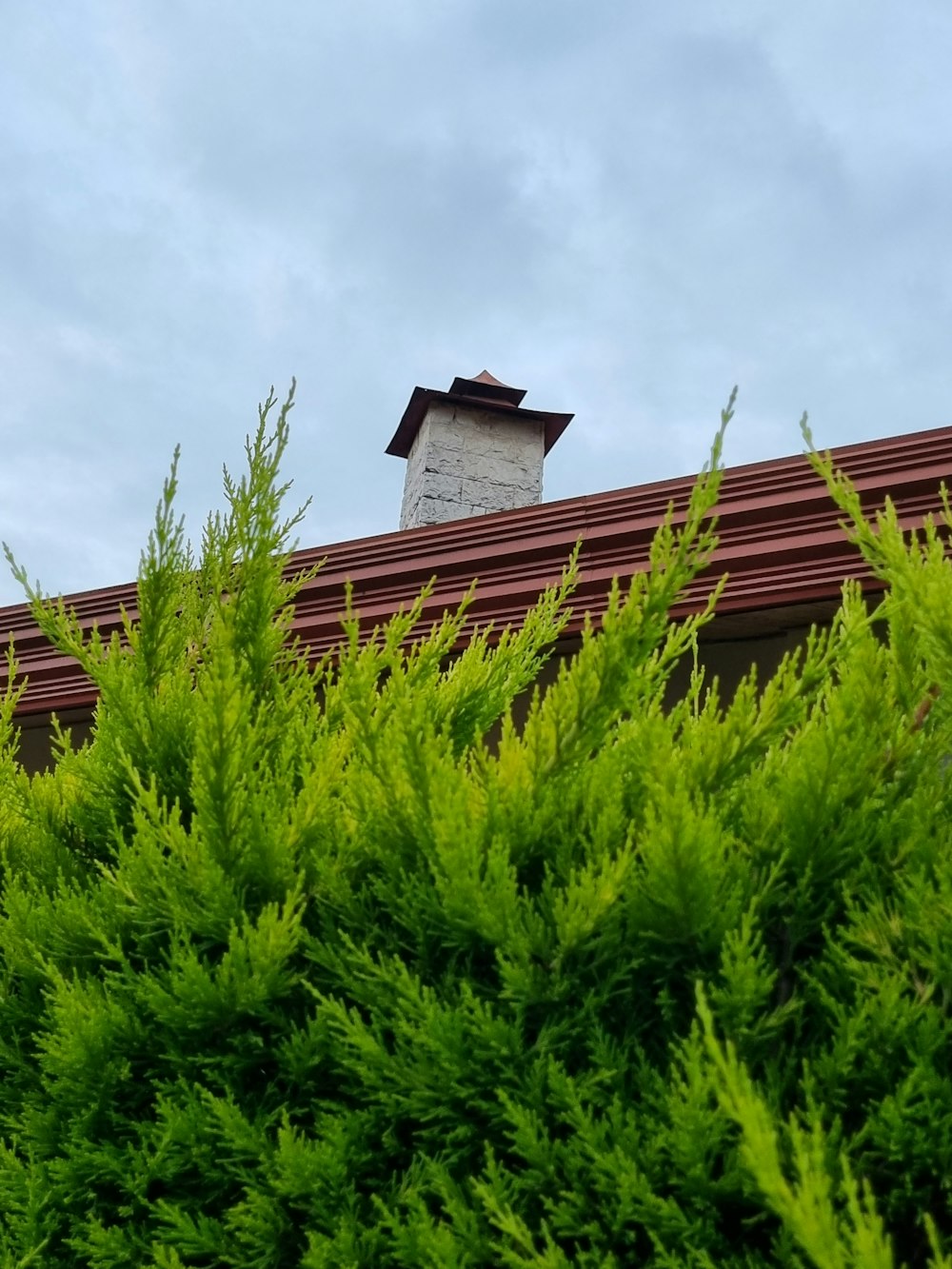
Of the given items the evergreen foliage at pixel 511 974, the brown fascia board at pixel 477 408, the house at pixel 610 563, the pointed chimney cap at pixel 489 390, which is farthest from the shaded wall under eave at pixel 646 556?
the pointed chimney cap at pixel 489 390

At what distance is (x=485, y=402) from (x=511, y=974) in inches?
304

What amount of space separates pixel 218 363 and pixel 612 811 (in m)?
94.0

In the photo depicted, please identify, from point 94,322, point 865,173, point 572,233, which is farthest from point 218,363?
point 865,173

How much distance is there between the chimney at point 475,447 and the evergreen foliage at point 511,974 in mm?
6589

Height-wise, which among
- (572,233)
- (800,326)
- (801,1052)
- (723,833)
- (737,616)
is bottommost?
(801,1052)

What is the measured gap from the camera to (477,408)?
9094mm

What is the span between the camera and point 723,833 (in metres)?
1.85

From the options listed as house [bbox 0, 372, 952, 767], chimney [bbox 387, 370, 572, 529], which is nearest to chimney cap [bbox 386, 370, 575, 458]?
chimney [bbox 387, 370, 572, 529]

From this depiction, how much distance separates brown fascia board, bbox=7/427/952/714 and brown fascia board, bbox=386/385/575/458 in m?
4.29

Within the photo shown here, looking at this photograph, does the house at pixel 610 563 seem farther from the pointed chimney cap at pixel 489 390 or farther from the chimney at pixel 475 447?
Result: the pointed chimney cap at pixel 489 390

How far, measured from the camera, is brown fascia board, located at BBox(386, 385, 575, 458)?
9047mm

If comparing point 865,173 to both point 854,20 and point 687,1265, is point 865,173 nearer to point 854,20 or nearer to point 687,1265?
point 854,20

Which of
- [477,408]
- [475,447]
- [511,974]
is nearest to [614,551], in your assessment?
[511,974]

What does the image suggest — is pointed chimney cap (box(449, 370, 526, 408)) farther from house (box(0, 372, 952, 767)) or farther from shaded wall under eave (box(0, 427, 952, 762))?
shaded wall under eave (box(0, 427, 952, 762))
